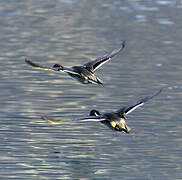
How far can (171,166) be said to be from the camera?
10.9 m

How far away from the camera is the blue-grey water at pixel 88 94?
11.1 m

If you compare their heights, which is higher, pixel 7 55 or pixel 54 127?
pixel 54 127

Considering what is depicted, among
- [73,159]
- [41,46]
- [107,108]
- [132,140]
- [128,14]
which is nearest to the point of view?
[73,159]

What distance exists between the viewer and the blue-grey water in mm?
11109

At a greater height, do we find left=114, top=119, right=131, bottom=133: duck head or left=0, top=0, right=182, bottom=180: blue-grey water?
left=114, top=119, right=131, bottom=133: duck head

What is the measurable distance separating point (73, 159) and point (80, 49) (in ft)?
36.7

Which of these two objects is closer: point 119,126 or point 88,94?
point 119,126

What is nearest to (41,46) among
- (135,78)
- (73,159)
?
(135,78)

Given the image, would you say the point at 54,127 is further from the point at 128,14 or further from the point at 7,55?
the point at 128,14

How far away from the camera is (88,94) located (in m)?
16.3

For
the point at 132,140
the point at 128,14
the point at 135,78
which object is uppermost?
the point at 132,140

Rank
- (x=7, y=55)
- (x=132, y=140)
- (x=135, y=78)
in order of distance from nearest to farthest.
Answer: (x=132, y=140)
(x=135, y=78)
(x=7, y=55)

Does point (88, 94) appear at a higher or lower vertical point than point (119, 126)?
lower

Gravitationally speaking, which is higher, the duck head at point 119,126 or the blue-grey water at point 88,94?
the duck head at point 119,126
